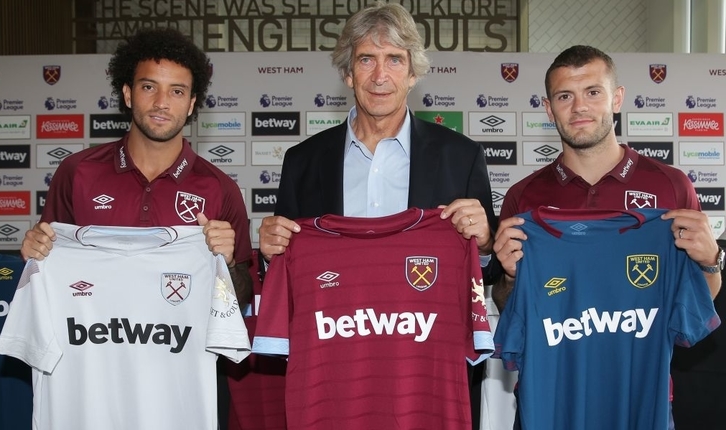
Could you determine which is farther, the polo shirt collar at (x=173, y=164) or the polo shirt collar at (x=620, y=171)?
the polo shirt collar at (x=173, y=164)

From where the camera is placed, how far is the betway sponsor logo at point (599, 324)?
231 centimetres

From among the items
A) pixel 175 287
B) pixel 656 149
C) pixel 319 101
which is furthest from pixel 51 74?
pixel 656 149

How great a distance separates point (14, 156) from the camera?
6.56 metres

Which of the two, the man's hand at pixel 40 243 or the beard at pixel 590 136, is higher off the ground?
the beard at pixel 590 136

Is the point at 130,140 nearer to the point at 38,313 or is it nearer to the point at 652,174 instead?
the point at 38,313

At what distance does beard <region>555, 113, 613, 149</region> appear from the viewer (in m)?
2.51

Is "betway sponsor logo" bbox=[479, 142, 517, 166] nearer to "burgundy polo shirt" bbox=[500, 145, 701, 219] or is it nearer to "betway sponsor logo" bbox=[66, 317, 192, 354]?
"burgundy polo shirt" bbox=[500, 145, 701, 219]

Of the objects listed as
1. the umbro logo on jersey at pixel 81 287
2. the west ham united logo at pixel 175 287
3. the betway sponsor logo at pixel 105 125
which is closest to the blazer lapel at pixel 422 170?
the west ham united logo at pixel 175 287

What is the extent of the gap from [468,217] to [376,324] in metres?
0.45

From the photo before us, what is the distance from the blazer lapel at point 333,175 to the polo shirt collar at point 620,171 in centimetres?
79

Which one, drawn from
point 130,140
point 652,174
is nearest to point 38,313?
point 130,140

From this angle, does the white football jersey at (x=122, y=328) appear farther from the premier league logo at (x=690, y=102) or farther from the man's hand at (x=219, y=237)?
the premier league logo at (x=690, y=102)

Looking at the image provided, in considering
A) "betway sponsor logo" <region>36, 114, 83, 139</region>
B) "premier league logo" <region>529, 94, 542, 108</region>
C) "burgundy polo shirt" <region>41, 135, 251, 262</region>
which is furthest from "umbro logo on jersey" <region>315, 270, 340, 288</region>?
"betway sponsor logo" <region>36, 114, 83, 139</region>

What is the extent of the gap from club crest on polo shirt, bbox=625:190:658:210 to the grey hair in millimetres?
839
